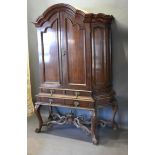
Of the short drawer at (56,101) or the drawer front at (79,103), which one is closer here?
the drawer front at (79,103)

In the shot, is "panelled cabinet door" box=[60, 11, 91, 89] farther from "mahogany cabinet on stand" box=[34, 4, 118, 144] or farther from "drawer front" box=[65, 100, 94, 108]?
"drawer front" box=[65, 100, 94, 108]

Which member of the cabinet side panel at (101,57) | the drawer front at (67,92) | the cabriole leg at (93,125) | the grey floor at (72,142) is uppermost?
the cabinet side panel at (101,57)

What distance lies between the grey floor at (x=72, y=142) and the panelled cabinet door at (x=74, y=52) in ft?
2.44

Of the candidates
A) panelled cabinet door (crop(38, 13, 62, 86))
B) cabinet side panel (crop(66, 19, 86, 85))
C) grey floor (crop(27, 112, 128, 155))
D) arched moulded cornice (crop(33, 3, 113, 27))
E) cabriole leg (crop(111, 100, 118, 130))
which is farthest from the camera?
cabriole leg (crop(111, 100, 118, 130))

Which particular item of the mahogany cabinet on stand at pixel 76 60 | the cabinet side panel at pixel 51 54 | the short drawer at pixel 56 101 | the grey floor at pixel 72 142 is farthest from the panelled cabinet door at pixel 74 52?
the grey floor at pixel 72 142

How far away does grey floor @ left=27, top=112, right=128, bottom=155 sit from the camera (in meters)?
2.70

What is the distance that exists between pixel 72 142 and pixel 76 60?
1.10m

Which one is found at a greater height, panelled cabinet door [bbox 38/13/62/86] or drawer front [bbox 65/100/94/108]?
panelled cabinet door [bbox 38/13/62/86]

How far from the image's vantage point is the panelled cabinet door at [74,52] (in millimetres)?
2896

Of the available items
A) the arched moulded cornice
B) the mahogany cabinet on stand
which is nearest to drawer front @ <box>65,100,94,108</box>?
the mahogany cabinet on stand

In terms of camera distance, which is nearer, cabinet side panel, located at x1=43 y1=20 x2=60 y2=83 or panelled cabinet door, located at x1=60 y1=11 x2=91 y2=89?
panelled cabinet door, located at x1=60 y1=11 x2=91 y2=89

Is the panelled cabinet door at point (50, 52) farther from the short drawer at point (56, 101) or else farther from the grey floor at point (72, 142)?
the grey floor at point (72, 142)
